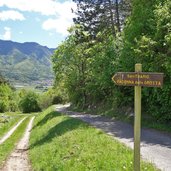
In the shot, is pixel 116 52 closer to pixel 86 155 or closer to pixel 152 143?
pixel 152 143

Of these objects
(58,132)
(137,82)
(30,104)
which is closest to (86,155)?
(137,82)

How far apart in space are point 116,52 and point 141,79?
87.5 feet

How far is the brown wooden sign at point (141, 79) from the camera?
34.1ft

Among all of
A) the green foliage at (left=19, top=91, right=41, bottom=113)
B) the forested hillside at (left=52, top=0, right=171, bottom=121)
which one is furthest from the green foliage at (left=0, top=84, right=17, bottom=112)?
the forested hillside at (left=52, top=0, right=171, bottom=121)

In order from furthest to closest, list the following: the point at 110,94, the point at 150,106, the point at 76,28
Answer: the point at 76,28, the point at 110,94, the point at 150,106

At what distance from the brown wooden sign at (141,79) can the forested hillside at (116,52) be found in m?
11.2

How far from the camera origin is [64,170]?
16.4 m

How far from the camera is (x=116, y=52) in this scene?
37094mm

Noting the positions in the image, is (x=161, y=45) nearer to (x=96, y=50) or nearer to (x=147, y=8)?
(x=147, y=8)

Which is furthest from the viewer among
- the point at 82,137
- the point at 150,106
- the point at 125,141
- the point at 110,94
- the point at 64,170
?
the point at 110,94

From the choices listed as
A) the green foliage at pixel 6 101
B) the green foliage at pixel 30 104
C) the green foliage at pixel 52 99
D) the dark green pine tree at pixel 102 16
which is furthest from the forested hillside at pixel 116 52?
the green foliage at pixel 6 101

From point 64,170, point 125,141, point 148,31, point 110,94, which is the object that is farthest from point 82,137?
point 110,94

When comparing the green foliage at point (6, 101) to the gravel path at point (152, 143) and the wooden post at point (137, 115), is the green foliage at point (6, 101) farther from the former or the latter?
the wooden post at point (137, 115)

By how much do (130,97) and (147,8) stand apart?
332 inches
